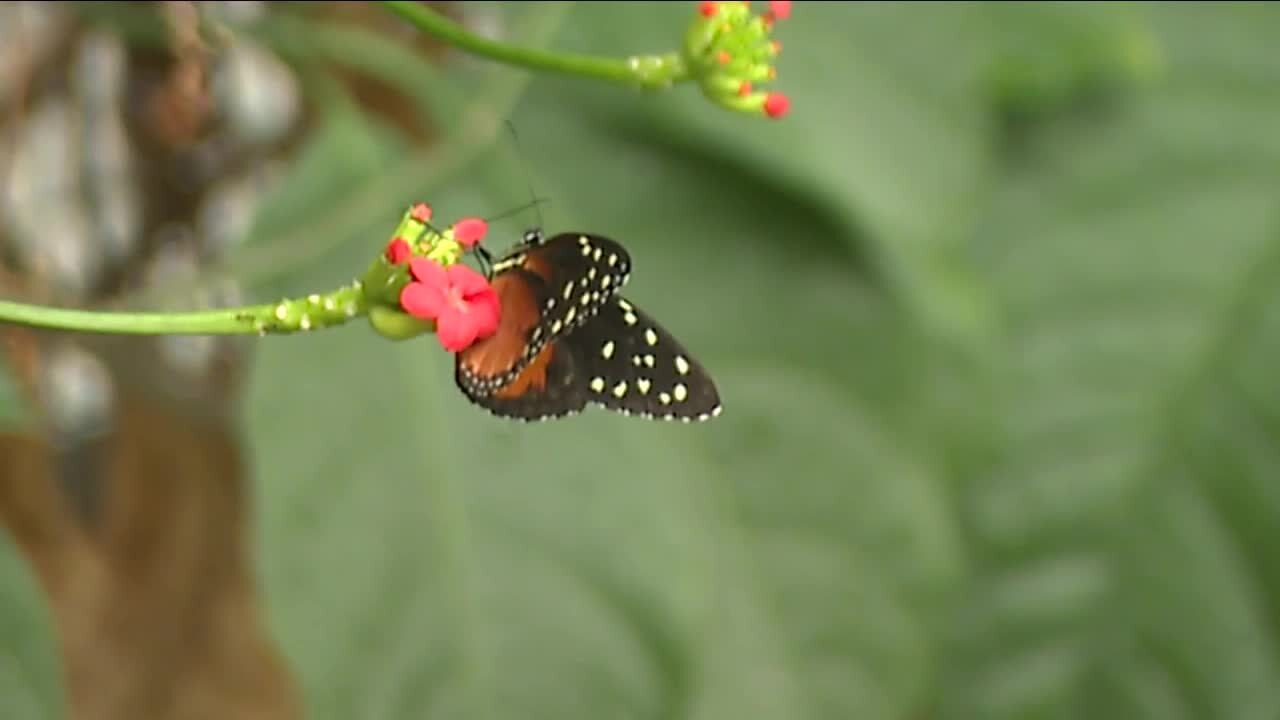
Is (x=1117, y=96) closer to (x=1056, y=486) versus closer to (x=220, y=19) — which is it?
(x=1056, y=486)

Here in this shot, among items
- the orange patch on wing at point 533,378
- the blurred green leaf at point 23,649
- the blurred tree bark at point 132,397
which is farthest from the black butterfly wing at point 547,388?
the blurred tree bark at point 132,397

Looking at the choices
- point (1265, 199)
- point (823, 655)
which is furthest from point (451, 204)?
point (1265, 199)

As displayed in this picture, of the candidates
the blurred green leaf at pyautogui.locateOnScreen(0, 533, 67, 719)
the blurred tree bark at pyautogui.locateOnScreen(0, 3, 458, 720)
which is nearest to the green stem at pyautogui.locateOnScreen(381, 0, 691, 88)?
the blurred green leaf at pyautogui.locateOnScreen(0, 533, 67, 719)

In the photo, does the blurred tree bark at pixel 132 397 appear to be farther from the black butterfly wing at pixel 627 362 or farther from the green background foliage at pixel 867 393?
the black butterfly wing at pixel 627 362

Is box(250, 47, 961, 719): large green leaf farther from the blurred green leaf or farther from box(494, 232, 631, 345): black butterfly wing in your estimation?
box(494, 232, 631, 345): black butterfly wing

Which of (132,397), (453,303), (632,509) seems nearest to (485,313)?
(453,303)

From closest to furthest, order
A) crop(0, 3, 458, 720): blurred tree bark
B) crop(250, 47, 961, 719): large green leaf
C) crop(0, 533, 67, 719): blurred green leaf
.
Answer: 1. crop(0, 533, 67, 719): blurred green leaf
2. crop(250, 47, 961, 719): large green leaf
3. crop(0, 3, 458, 720): blurred tree bark
